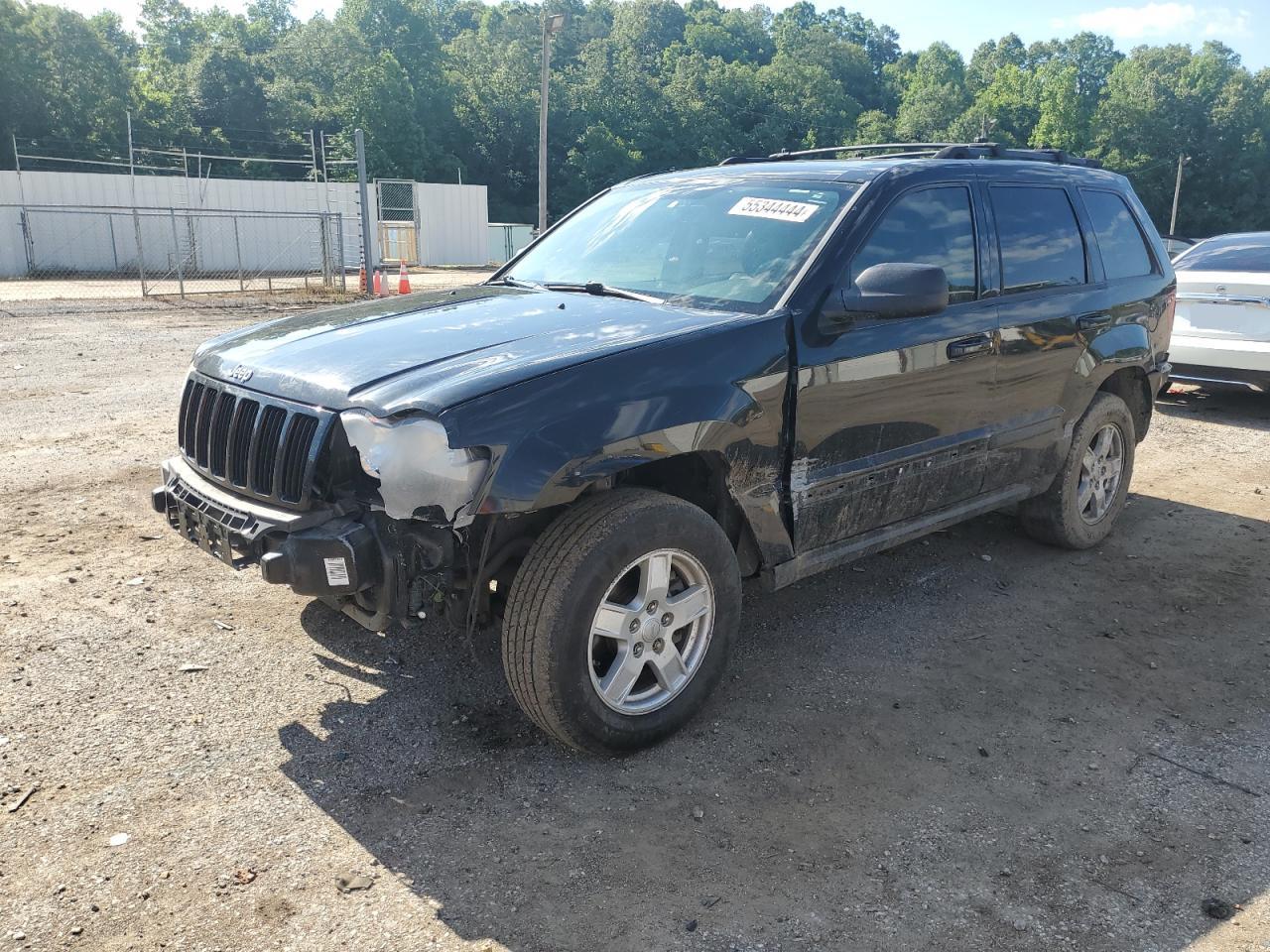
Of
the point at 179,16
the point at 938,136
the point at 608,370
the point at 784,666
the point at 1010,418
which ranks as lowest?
the point at 784,666

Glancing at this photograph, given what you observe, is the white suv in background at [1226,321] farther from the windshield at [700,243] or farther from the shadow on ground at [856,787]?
the windshield at [700,243]

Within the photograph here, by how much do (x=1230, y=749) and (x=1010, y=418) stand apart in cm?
170

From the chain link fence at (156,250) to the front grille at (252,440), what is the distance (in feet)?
72.6

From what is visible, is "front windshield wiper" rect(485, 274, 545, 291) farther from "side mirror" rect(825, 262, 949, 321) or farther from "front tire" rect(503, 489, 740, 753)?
"front tire" rect(503, 489, 740, 753)

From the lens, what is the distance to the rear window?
29.9 feet

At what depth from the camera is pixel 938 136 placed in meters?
79.3

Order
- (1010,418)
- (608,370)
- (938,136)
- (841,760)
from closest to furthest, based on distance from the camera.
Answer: (608,370)
(841,760)
(1010,418)
(938,136)

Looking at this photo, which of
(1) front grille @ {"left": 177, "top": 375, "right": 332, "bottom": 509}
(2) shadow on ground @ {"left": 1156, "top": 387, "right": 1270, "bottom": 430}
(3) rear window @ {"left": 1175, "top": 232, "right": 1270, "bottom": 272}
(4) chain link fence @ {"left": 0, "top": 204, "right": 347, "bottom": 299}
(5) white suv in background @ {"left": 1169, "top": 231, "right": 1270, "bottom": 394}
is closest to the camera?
(1) front grille @ {"left": 177, "top": 375, "right": 332, "bottom": 509}

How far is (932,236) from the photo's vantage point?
167 inches

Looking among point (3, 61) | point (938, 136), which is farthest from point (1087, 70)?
point (3, 61)

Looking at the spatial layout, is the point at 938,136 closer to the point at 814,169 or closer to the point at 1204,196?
the point at 1204,196

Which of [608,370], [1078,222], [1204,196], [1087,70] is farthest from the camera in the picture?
[1087,70]

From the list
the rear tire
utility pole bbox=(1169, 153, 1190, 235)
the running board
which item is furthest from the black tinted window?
utility pole bbox=(1169, 153, 1190, 235)

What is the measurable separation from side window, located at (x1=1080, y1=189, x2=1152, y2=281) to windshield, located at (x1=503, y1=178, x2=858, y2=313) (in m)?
1.95
